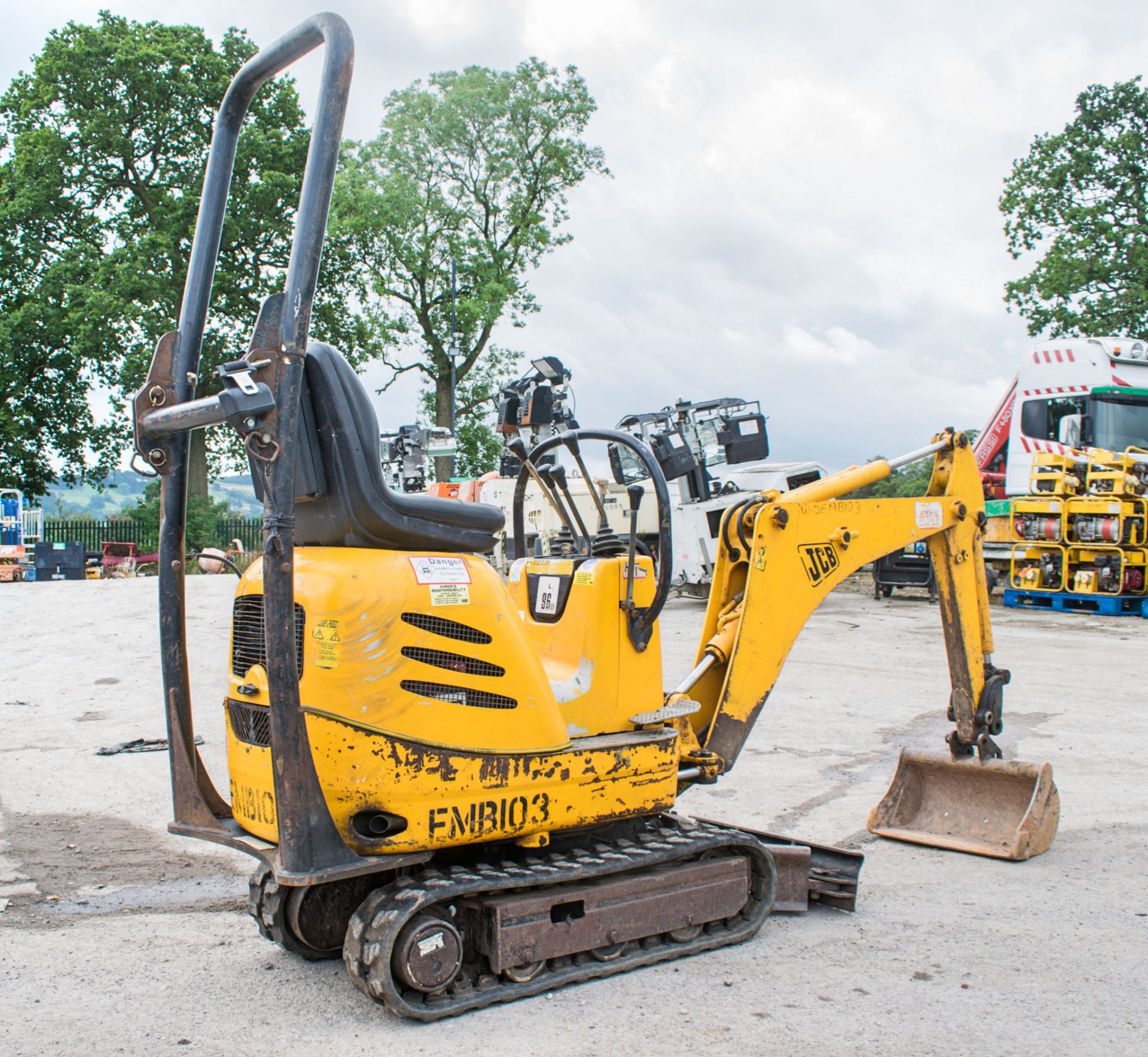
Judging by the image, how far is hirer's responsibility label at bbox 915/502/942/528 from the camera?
5336 millimetres

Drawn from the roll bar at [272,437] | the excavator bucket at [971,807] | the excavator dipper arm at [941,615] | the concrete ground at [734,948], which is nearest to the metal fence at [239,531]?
the concrete ground at [734,948]

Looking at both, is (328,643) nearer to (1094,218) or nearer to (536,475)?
(536,475)

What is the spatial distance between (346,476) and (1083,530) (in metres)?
14.9

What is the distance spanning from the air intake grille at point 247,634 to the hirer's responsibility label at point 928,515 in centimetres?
309

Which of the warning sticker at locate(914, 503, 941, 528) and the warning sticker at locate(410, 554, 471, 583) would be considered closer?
the warning sticker at locate(410, 554, 471, 583)

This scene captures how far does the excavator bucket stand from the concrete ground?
0.11 meters

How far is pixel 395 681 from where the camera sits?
11.4 feet

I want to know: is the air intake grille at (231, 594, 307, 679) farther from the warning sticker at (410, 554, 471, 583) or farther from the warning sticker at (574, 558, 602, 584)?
the warning sticker at (574, 558, 602, 584)

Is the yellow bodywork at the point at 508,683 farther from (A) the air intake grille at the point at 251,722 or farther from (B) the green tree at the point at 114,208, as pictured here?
(B) the green tree at the point at 114,208

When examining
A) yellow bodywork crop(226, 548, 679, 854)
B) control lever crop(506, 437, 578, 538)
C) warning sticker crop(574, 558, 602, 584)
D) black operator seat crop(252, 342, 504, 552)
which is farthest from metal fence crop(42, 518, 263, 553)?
black operator seat crop(252, 342, 504, 552)

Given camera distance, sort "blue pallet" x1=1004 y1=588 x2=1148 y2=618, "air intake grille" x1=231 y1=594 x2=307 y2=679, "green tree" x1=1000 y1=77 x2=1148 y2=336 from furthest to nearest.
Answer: "green tree" x1=1000 y1=77 x2=1148 y2=336 → "blue pallet" x1=1004 y1=588 x2=1148 y2=618 → "air intake grille" x1=231 y1=594 x2=307 y2=679

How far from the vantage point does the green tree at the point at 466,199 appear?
33719 millimetres

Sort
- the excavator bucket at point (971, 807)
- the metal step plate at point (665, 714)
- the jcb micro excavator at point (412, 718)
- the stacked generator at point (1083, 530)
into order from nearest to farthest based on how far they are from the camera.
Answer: the jcb micro excavator at point (412, 718)
the metal step plate at point (665, 714)
the excavator bucket at point (971, 807)
the stacked generator at point (1083, 530)

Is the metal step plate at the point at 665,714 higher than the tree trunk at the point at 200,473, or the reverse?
the tree trunk at the point at 200,473
